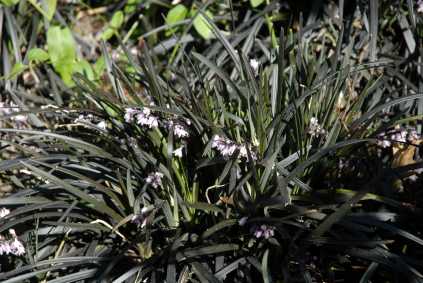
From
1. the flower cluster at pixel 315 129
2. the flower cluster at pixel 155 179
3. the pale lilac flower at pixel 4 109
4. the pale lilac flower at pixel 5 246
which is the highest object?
the pale lilac flower at pixel 4 109

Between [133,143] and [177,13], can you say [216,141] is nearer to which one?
[133,143]

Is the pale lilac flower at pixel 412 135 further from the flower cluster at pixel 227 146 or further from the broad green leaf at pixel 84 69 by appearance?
the broad green leaf at pixel 84 69

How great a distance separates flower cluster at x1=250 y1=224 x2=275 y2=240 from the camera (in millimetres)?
1551

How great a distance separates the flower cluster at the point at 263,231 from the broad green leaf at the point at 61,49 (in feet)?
5.94

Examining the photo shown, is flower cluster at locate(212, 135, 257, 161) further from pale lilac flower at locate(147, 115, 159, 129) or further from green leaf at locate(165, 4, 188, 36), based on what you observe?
green leaf at locate(165, 4, 188, 36)

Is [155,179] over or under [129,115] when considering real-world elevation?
under

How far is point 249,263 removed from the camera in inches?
64.3

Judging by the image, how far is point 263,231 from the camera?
158 cm

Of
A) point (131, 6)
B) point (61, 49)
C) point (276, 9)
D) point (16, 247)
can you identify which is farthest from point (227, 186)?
point (131, 6)

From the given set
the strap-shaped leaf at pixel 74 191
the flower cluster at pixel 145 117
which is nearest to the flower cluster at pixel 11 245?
the strap-shaped leaf at pixel 74 191

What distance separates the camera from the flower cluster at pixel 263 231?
1.55m

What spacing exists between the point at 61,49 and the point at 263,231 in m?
2.01

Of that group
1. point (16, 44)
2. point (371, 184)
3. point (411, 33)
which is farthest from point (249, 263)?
point (16, 44)

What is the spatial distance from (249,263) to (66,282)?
0.80 metres
